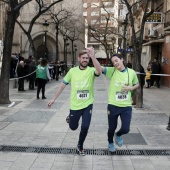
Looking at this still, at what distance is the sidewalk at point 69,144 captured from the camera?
516cm

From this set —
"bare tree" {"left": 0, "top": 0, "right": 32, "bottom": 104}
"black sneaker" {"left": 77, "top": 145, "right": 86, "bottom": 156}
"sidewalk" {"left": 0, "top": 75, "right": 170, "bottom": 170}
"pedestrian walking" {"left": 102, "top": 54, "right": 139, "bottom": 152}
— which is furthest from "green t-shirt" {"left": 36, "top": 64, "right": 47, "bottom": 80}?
"pedestrian walking" {"left": 102, "top": 54, "right": 139, "bottom": 152}

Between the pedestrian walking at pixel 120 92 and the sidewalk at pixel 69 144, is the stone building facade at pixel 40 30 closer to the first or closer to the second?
the sidewalk at pixel 69 144

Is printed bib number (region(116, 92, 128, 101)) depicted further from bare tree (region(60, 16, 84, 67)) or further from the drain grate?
bare tree (region(60, 16, 84, 67))

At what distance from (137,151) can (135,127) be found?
210 centimetres

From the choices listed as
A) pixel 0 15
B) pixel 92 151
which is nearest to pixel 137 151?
pixel 92 151

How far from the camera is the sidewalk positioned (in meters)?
5.16

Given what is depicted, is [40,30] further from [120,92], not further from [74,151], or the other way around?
Result: [120,92]

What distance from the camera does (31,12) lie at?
4506cm

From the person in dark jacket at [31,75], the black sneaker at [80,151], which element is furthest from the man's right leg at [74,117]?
the person in dark jacket at [31,75]

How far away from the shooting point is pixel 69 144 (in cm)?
634

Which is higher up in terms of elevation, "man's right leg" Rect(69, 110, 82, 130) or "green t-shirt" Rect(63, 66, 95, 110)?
"green t-shirt" Rect(63, 66, 95, 110)

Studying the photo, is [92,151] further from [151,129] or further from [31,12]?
[31,12]

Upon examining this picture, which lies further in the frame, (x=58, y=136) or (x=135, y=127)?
(x=135, y=127)

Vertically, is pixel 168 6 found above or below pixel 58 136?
above
